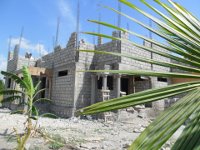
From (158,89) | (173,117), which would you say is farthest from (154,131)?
(158,89)

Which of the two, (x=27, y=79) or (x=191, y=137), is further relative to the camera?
(x=27, y=79)

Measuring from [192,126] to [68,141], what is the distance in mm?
6823

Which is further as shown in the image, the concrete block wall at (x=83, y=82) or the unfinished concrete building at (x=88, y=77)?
the concrete block wall at (x=83, y=82)

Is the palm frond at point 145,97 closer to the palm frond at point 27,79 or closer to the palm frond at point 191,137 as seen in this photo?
the palm frond at point 191,137

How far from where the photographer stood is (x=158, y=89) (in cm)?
77

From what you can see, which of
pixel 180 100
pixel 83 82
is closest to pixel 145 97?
pixel 180 100

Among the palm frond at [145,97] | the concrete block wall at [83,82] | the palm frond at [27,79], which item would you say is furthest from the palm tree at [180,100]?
the concrete block wall at [83,82]

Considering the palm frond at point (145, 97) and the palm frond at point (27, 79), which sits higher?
the palm frond at point (27, 79)

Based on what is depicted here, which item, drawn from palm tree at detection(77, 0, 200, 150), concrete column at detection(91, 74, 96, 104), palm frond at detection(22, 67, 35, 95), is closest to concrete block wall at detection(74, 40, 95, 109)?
concrete column at detection(91, 74, 96, 104)

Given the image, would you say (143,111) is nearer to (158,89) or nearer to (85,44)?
(85,44)

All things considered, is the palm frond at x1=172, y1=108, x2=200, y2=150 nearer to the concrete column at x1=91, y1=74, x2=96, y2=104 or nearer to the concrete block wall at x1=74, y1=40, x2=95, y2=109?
the concrete block wall at x1=74, y1=40, x2=95, y2=109

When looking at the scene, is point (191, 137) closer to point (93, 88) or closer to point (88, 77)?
point (93, 88)

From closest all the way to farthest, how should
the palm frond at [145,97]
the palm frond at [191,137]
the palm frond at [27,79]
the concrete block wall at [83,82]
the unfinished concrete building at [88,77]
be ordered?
1. the palm frond at [191,137]
2. the palm frond at [145,97]
3. the palm frond at [27,79]
4. the unfinished concrete building at [88,77]
5. the concrete block wall at [83,82]

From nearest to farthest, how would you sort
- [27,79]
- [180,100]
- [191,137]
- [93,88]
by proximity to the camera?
[191,137]
[180,100]
[27,79]
[93,88]
